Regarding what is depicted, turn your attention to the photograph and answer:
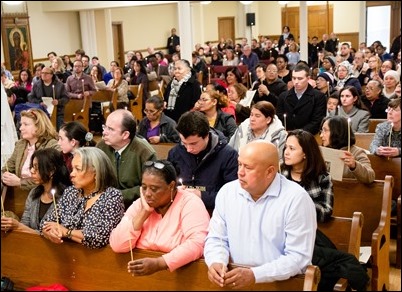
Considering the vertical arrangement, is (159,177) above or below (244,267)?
above

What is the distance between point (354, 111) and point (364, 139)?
19.5 inches

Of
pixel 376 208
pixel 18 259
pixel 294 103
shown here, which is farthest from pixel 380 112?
pixel 18 259

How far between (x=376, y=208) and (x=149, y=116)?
1966 mm

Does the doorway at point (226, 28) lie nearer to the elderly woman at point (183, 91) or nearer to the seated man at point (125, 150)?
the elderly woman at point (183, 91)

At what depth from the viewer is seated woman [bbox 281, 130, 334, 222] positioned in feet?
9.24

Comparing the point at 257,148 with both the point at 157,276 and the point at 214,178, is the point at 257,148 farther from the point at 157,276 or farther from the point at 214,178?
the point at 214,178

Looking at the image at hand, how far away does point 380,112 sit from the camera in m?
5.28

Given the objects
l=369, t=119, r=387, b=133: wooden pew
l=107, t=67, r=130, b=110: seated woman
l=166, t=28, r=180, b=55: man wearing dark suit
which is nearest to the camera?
l=369, t=119, r=387, b=133: wooden pew

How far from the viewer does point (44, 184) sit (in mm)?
3076

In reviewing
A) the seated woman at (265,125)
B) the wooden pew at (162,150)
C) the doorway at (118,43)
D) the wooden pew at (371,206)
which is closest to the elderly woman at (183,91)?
the wooden pew at (162,150)

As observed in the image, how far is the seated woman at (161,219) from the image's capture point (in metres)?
2.38

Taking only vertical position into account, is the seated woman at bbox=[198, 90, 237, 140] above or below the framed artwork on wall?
below

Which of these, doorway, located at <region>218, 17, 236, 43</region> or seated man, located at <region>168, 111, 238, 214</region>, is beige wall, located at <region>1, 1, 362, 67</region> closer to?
doorway, located at <region>218, 17, 236, 43</region>

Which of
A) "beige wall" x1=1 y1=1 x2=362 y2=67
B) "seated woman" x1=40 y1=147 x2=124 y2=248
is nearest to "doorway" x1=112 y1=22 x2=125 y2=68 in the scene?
"beige wall" x1=1 y1=1 x2=362 y2=67
